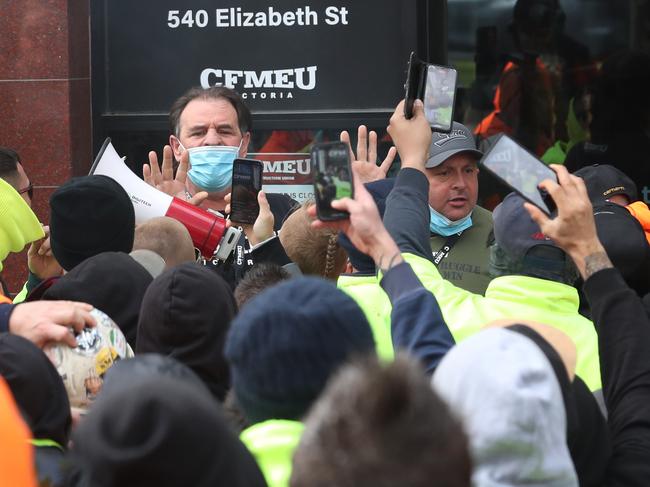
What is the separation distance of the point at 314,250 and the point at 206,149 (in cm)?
153

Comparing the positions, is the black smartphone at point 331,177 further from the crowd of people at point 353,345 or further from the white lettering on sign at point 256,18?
the white lettering on sign at point 256,18

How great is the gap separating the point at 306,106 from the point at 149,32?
3.25ft

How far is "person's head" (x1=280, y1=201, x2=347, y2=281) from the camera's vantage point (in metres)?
4.27

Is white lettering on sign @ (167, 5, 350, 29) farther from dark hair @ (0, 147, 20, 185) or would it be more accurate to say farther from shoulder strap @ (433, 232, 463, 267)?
shoulder strap @ (433, 232, 463, 267)

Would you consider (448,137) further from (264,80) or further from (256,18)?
(256,18)

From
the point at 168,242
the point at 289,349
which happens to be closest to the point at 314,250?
the point at 168,242

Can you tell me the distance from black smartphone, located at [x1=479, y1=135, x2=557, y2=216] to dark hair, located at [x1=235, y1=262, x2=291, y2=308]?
32.5 inches

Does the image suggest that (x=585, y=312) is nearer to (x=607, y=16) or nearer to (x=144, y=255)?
(x=144, y=255)

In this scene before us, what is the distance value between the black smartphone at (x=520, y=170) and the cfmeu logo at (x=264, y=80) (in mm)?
3710

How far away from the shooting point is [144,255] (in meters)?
4.16

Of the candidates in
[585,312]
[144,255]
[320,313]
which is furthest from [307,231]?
[320,313]

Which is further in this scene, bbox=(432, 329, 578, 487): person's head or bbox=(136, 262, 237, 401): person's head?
bbox=(136, 262, 237, 401): person's head

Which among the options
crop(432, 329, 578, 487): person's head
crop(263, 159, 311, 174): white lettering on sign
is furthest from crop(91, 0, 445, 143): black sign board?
crop(432, 329, 578, 487): person's head

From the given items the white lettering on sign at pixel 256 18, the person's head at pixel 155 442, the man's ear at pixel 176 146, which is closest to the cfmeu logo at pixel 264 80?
the white lettering on sign at pixel 256 18
